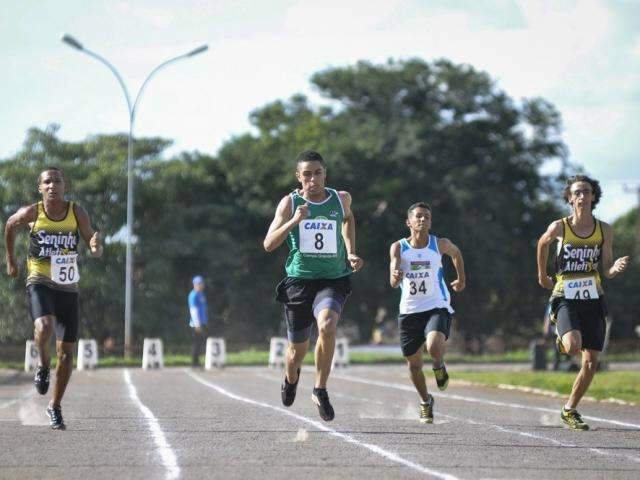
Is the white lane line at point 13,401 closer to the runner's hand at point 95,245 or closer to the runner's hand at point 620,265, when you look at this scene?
the runner's hand at point 95,245

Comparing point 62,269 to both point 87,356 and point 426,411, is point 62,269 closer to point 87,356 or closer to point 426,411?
point 426,411

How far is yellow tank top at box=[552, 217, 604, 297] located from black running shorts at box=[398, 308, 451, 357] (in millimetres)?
1277

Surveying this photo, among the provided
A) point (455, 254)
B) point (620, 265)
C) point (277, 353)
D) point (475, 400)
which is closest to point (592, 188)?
point (620, 265)

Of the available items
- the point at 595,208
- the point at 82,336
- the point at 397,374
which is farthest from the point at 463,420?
the point at 82,336

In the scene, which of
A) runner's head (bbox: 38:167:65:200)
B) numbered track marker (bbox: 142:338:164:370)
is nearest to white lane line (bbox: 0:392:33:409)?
runner's head (bbox: 38:167:65:200)

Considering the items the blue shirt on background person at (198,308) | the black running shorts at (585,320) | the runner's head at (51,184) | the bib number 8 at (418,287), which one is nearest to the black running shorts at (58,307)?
the runner's head at (51,184)

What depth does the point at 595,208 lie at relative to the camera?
1288cm

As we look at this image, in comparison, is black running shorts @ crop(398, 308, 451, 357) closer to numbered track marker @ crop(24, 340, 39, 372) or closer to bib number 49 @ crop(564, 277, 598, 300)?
bib number 49 @ crop(564, 277, 598, 300)

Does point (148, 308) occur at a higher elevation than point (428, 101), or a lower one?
lower

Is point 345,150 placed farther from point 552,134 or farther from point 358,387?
point 358,387

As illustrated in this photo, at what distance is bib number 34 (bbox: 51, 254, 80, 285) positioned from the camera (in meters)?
12.5

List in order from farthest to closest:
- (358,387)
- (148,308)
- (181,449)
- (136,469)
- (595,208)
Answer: (148,308)
(358,387)
(595,208)
(181,449)
(136,469)

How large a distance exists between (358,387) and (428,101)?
42.1m

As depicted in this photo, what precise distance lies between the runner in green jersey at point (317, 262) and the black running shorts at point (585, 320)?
2111 mm
